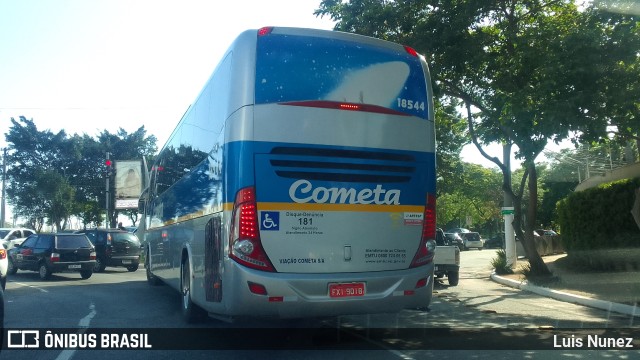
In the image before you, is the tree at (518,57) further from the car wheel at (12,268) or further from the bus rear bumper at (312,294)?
the car wheel at (12,268)

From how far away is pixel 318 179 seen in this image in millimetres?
6949

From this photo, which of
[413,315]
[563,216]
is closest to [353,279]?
[413,315]

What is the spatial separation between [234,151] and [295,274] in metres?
1.60

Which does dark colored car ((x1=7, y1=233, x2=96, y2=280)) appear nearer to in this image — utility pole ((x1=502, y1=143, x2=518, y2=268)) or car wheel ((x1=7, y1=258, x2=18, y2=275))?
car wheel ((x1=7, y1=258, x2=18, y2=275))

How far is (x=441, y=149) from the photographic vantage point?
1116 inches

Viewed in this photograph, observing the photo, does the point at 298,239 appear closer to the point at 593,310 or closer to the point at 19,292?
the point at 593,310

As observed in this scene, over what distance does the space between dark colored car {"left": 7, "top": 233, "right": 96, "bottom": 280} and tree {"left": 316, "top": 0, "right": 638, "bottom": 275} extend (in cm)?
1115

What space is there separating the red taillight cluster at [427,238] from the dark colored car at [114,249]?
18242 mm

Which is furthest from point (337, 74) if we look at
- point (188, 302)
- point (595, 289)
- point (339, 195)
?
point (595, 289)

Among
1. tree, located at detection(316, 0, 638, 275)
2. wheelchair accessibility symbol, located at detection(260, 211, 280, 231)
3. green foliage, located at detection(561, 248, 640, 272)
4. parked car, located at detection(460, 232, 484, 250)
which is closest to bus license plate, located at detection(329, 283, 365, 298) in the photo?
wheelchair accessibility symbol, located at detection(260, 211, 280, 231)

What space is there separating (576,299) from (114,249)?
17.2 meters

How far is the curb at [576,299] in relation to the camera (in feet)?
36.7

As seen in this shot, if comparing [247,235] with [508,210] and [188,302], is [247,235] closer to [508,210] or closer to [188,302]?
[188,302]

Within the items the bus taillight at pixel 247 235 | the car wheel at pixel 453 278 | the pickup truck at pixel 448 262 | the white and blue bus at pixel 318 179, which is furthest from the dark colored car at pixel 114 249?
the bus taillight at pixel 247 235
